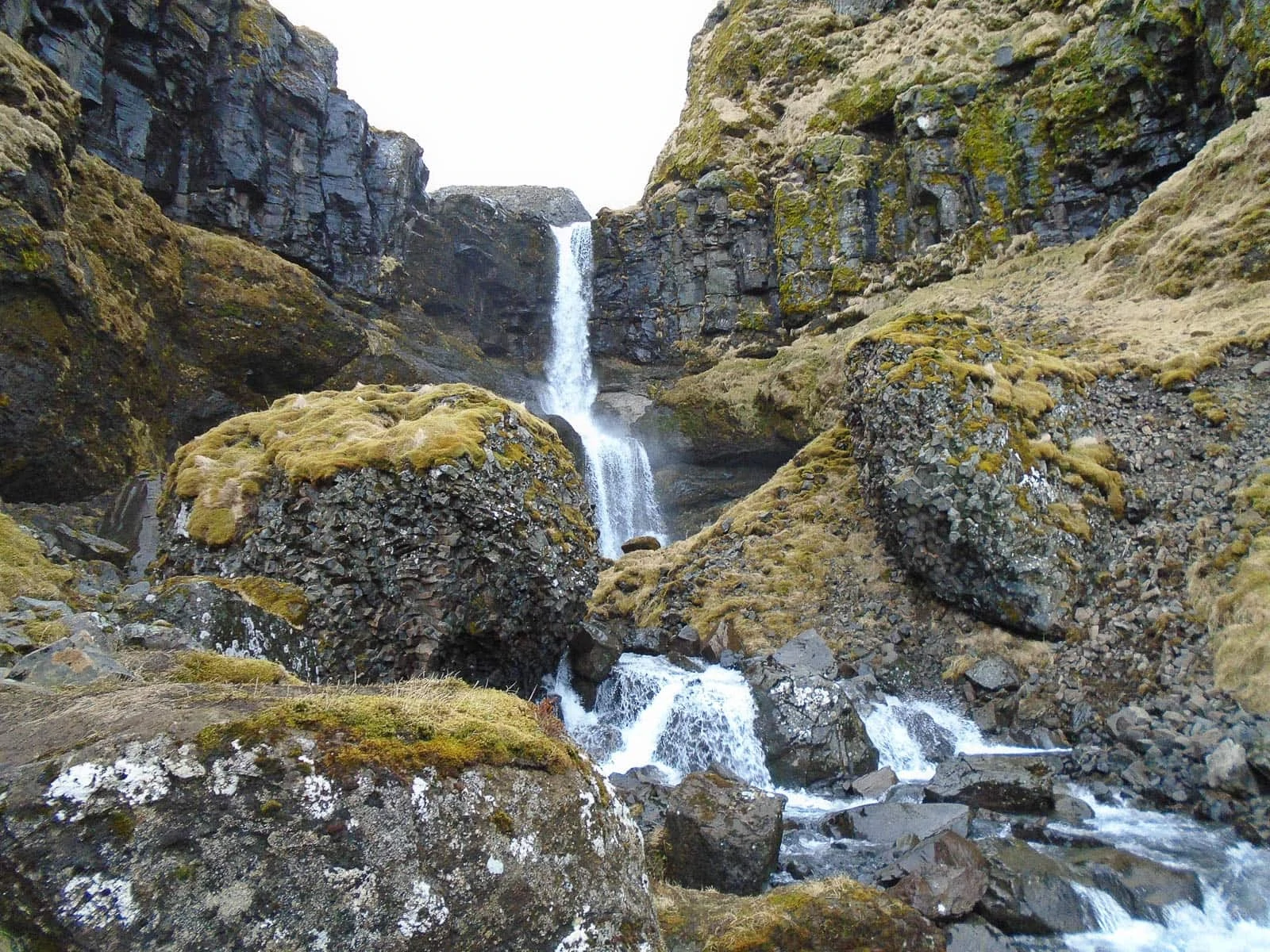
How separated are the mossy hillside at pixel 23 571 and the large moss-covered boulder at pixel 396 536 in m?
1.75

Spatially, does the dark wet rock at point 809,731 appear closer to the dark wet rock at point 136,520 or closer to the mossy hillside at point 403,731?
the mossy hillside at point 403,731

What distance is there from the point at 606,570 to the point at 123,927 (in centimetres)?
2249

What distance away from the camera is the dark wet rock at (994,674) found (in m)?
15.0

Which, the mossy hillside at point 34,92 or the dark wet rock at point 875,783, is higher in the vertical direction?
the mossy hillside at point 34,92

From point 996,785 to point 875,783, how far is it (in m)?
2.13

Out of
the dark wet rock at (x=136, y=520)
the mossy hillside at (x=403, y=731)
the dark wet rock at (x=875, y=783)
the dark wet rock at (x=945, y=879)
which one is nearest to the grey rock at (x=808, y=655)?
the dark wet rock at (x=875, y=783)

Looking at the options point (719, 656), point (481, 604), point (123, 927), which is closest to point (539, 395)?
point (719, 656)

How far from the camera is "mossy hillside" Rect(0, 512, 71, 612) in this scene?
8322 millimetres

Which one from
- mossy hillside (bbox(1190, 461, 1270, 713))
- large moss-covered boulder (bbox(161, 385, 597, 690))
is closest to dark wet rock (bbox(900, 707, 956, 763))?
mossy hillside (bbox(1190, 461, 1270, 713))

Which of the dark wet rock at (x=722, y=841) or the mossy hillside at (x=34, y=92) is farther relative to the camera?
the mossy hillside at (x=34, y=92)

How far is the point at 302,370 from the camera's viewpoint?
30453 millimetres

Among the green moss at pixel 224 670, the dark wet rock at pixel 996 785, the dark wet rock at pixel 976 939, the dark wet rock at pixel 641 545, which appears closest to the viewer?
the green moss at pixel 224 670

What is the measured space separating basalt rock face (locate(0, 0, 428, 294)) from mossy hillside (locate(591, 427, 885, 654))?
2953 centimetres

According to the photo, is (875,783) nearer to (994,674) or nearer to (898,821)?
(898,821)
